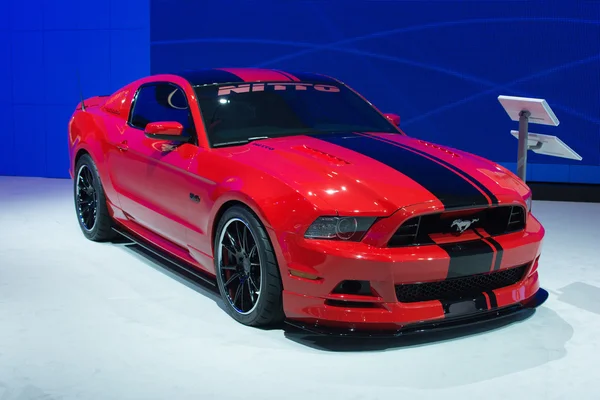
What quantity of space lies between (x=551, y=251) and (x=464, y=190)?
234 centimetres

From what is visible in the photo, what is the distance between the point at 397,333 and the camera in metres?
3.71

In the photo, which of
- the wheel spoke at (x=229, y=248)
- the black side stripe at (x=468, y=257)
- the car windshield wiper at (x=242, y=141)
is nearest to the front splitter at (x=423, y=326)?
the black side stripe at (x=468, y=257)

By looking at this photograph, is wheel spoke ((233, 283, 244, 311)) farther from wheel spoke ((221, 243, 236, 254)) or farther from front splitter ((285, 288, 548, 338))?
front splitter ((285, 288, 548, 338))

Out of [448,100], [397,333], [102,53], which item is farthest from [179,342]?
[102,53]

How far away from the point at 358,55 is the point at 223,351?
18.3ft

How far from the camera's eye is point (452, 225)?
3.90 m

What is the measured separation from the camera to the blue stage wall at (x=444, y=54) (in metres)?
8.22

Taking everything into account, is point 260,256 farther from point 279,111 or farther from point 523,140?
point 523,140

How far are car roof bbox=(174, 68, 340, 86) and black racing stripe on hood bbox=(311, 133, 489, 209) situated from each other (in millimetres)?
713

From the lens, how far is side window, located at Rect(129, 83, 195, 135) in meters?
5.30

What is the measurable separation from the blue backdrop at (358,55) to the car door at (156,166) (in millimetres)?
3598

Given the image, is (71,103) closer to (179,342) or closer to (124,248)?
(124,248)

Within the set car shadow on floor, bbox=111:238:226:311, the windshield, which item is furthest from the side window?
car shadow on floor, bbox=111:238:226:311

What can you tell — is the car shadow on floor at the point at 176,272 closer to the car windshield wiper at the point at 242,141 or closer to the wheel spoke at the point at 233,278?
the wheel spoke at the point at 233,278
